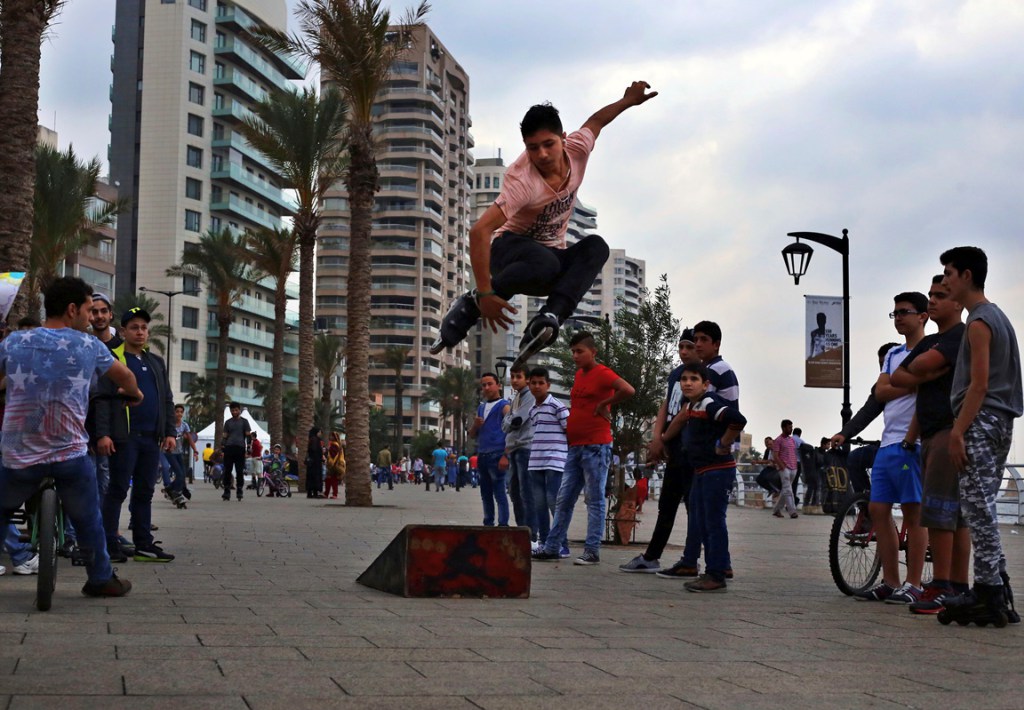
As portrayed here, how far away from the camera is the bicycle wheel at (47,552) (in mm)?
6926

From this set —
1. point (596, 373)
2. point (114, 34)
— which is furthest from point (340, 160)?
point (114, 34)

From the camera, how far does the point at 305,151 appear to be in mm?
34594

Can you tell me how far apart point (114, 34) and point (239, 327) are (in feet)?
86.3

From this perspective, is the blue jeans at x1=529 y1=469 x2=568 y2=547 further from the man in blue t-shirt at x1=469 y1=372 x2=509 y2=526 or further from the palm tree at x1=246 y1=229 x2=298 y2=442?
the palm tree at x1=246 y1=229 x2=298 y2=442

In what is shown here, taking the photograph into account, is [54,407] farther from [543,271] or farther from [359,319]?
[359,319]

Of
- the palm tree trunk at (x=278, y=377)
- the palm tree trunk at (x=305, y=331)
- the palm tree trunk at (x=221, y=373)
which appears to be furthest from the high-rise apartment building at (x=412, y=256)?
the palm tree trunk at (x=305, y=331)

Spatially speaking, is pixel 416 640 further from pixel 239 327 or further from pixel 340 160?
pixel 239 327

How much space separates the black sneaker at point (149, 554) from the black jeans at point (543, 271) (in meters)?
5.66

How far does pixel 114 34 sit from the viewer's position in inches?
4080

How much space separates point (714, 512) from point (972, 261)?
2809 mm

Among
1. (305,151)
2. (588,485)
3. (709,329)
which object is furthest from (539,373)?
(305,151)

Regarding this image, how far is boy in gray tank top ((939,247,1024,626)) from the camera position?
7379 millimetres

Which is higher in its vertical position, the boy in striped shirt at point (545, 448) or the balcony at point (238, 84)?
the balcony at point (238, 84)

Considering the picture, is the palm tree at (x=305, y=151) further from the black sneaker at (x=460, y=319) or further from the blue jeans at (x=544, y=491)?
the black sneaker at (x=460, y=319)
